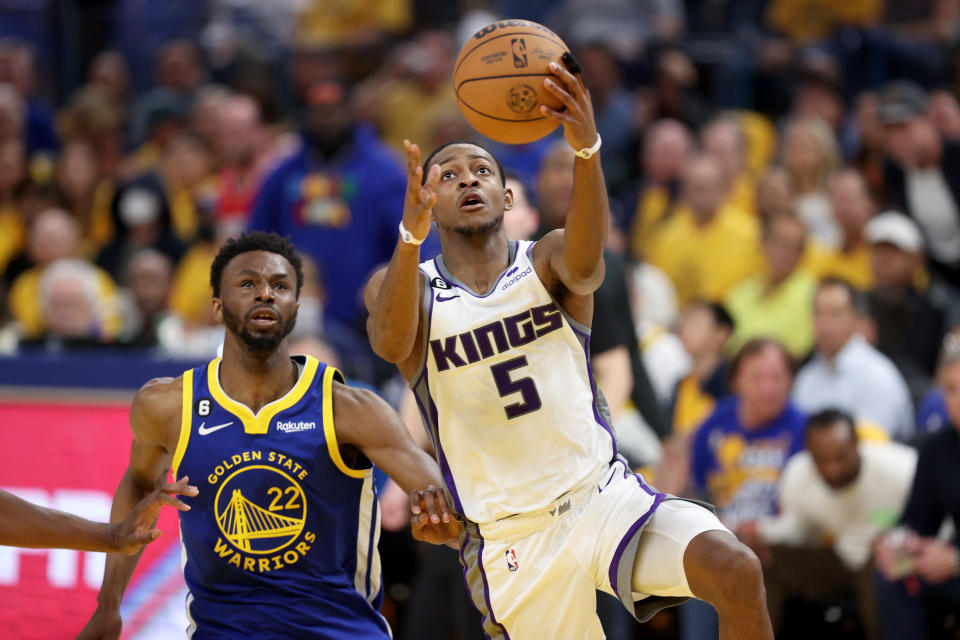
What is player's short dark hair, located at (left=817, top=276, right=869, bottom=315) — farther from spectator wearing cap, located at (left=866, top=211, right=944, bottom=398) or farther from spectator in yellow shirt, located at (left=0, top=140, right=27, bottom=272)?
spectator in yellow shirt, located at (left=0, top=140, right=27, bottom=272)

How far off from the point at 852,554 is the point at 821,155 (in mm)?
4172

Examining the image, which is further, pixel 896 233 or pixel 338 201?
pixel 338 201

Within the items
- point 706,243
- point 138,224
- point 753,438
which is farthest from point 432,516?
point 138,224

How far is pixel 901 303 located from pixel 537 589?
497cm

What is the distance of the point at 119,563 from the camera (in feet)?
17.7

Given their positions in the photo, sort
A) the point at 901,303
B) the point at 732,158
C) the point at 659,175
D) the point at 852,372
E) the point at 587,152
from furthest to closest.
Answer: the point at 659,175
the point at 732,158
the point at 901,303
the point at 852,372
the point at 587,152

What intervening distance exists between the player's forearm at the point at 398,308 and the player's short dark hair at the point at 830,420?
3550mm

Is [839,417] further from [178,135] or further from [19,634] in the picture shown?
[178,135]

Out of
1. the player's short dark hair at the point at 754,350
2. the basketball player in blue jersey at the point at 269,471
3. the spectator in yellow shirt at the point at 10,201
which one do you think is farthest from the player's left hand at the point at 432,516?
the spectator in yellow shirt at the point at 10,201

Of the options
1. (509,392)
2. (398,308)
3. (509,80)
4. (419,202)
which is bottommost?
(509,392)

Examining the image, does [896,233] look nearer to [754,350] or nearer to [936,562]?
[754,350]

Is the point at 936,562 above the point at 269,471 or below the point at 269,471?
below

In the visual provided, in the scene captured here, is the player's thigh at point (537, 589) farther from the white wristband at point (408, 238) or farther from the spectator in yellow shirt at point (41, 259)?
the spectator in yellow shirt at point (41, 259)

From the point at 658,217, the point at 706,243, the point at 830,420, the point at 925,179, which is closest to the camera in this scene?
the point at 830,420
